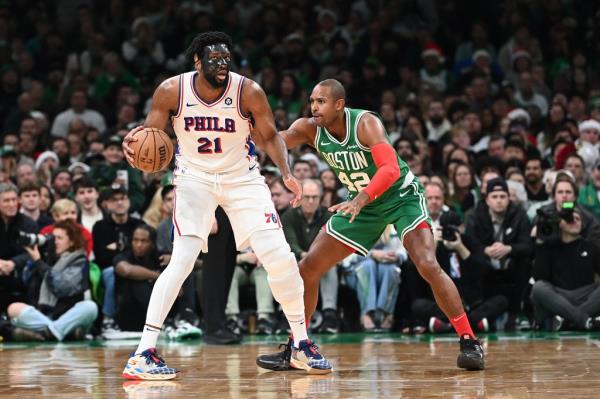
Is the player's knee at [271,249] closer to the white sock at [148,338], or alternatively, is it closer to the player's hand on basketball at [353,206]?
the player's hand on basketball at [353,206]

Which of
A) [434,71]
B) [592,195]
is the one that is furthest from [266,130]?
[434,71]

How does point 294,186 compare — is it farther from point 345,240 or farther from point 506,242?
point 506,242

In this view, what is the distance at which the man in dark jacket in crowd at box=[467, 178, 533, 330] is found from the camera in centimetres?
1107

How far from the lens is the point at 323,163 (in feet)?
44.3

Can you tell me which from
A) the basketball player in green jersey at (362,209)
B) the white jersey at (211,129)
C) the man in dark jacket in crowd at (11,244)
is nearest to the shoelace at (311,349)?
the basketball player in green jersey at (362,209)

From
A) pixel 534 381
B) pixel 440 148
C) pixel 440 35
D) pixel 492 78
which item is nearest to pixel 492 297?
pixel 440 148

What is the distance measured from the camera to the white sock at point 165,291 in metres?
6.87

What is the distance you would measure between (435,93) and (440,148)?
5.66ft

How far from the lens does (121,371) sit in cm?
741

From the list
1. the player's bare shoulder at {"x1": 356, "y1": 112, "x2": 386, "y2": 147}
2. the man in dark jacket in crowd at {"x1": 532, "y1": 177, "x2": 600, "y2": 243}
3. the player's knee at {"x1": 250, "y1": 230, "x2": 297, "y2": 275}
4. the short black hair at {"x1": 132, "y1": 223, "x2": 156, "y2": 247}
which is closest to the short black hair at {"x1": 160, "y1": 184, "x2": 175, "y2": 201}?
the short black hair at {"x1": 132, "y1": 223, "x2": 156, "y2": 247}

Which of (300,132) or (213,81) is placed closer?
(213,81)

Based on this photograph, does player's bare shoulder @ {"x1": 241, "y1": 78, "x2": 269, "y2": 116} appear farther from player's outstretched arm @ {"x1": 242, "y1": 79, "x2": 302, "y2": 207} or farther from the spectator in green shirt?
the spectator in green shirt

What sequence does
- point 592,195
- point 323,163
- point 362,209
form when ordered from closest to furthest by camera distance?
point 362,209
point 592,195
point 323,163

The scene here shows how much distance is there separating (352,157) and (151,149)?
4.57 feet
